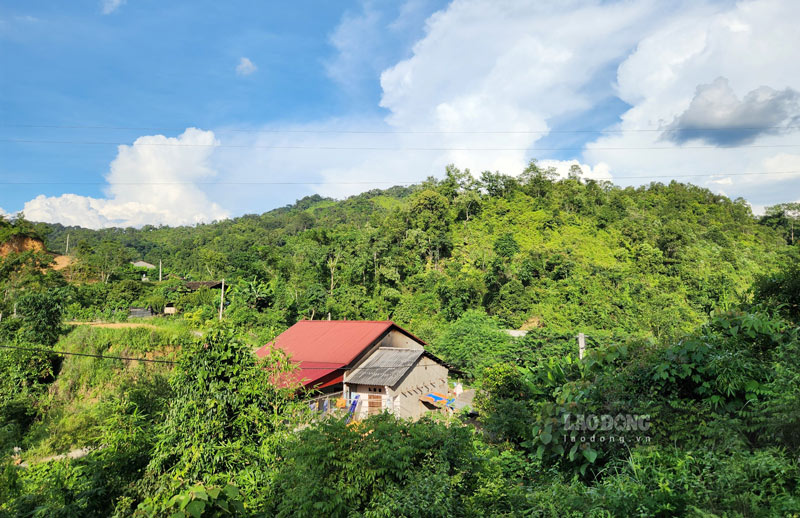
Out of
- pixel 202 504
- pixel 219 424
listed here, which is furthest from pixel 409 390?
pixel 202 504

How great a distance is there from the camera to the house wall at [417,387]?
39.0 ft

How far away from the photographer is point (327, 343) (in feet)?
46.0

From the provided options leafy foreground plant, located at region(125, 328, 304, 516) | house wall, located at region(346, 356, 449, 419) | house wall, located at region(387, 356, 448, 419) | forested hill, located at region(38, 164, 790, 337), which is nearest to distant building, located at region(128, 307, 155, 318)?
forested hill, located at region(38, 164, 790, 337)

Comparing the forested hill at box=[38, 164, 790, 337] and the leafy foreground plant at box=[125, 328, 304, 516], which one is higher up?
the forested hill at box=[38, 164, 790, 337]

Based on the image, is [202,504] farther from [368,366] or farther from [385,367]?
[368,366]

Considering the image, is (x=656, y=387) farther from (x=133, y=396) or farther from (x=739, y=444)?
(x=133, y=396)

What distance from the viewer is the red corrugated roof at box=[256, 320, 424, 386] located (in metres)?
11.9

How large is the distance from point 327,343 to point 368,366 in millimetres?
2165

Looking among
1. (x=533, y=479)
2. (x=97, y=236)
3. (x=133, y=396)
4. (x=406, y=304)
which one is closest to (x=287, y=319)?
(x=406, y=304)

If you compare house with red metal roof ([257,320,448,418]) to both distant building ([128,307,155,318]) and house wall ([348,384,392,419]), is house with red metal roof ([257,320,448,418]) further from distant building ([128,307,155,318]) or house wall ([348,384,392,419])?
distant building ([128,307,155,318])

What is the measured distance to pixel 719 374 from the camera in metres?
3.82

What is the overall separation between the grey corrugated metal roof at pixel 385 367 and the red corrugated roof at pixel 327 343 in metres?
0.48

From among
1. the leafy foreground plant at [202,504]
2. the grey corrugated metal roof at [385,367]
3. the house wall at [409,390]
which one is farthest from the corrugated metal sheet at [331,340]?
the leafy foreground plant at [202,504]

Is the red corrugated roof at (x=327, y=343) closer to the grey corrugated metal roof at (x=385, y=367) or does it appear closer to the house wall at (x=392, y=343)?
the house wall at (x=392, y=343)
